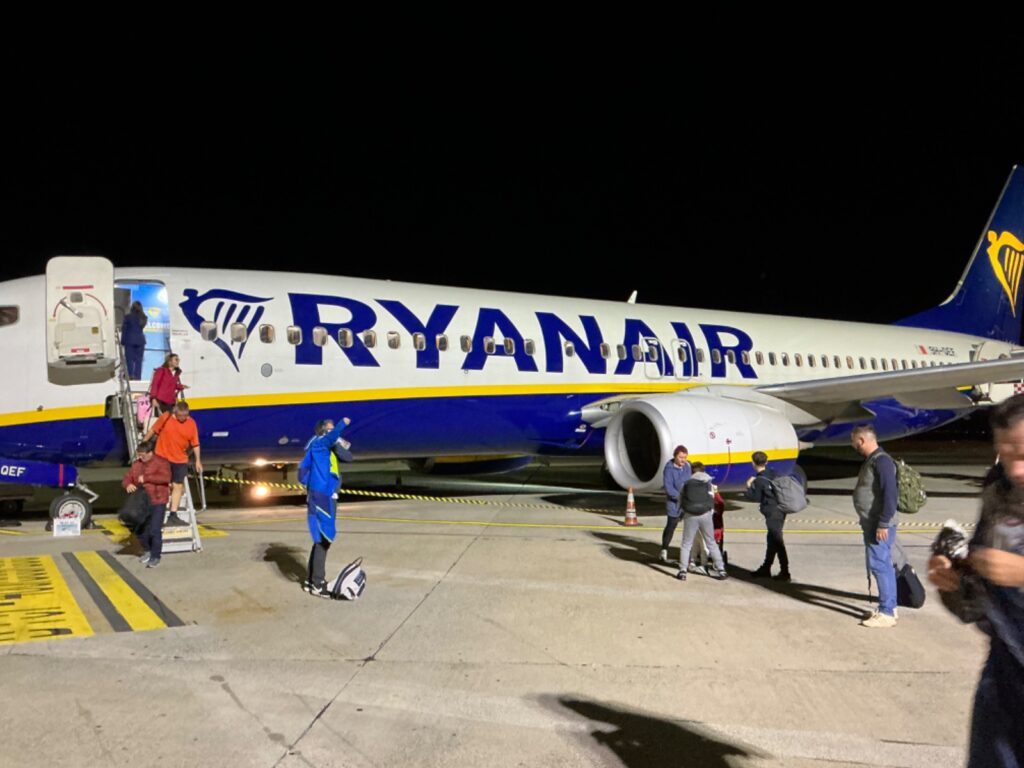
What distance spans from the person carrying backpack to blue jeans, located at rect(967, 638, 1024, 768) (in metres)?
4.41

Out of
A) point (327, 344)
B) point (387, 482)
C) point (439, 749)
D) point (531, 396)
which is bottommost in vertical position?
point (387, 482)

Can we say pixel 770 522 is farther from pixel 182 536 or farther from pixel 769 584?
pixel 182 536

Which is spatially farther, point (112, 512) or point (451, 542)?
point (112, 512)

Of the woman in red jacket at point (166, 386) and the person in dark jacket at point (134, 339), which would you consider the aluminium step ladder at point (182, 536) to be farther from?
the person in dark jacket at point (134, 339)

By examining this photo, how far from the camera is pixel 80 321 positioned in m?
9.21

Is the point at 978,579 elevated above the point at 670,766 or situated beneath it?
elevated above


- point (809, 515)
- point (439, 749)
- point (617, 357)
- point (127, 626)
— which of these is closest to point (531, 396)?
point (617, 357)

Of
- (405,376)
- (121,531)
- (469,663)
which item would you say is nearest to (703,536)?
(469,663)

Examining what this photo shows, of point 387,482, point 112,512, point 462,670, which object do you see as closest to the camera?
point 462,670

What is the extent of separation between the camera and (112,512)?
11.6m

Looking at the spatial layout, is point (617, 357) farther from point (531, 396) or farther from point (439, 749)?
point (439, 749)

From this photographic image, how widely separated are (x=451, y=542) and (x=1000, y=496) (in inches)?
270

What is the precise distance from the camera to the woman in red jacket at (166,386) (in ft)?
29.5

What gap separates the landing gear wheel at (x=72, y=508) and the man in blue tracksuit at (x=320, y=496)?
15.3 ft
